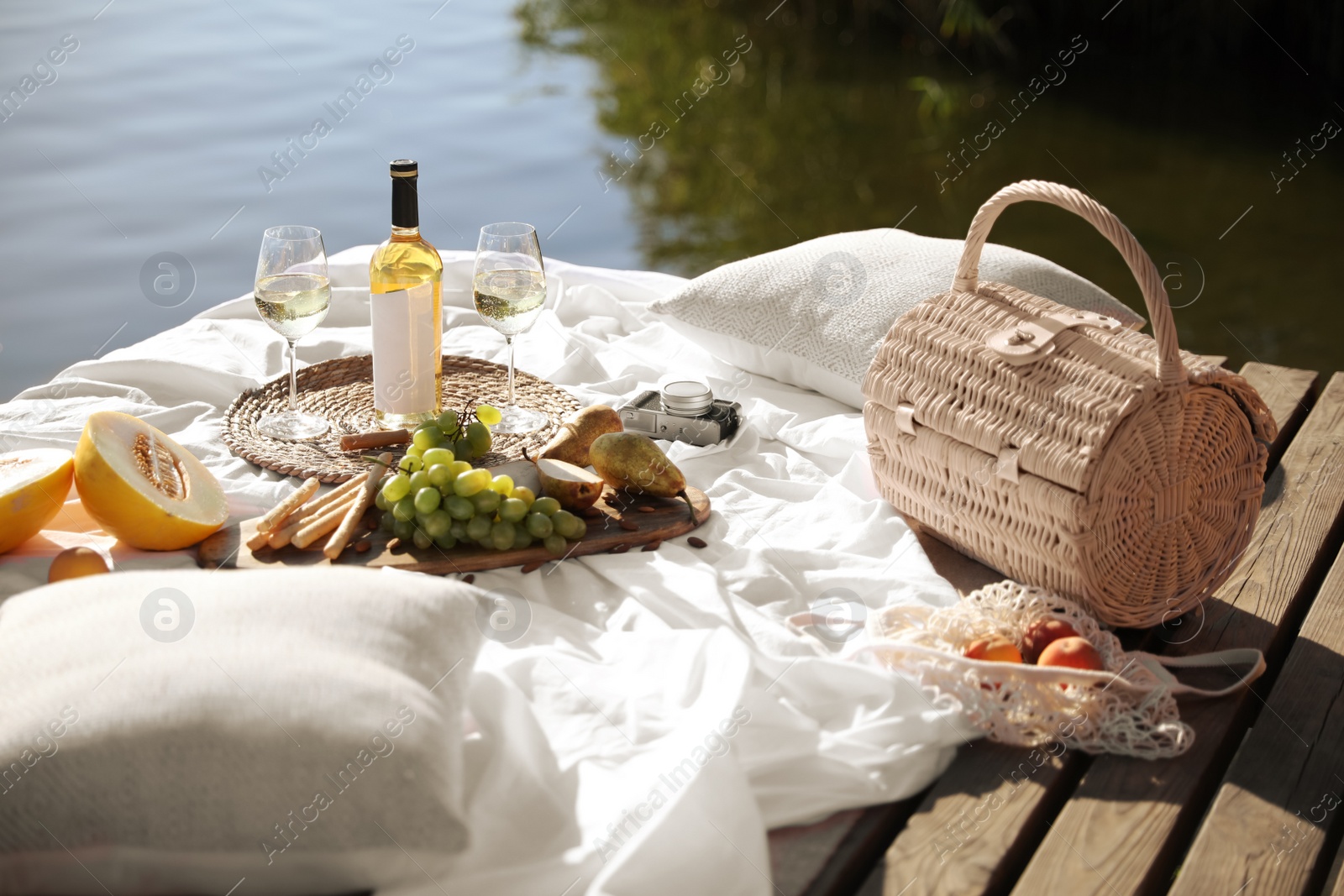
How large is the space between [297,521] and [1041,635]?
808 mm

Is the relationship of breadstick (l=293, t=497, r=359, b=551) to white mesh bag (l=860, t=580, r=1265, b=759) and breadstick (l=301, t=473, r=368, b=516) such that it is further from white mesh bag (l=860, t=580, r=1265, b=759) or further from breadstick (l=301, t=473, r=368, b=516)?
white mesh bag (l=860, t=580, r=1265, b=759)

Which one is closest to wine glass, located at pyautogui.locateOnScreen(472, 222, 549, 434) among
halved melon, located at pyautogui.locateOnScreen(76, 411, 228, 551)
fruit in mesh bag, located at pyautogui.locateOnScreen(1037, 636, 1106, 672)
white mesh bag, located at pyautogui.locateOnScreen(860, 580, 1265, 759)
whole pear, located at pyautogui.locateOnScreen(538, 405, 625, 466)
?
whole pear, located at pyautogui.locateOnScreen(538, 405, 625, 466)

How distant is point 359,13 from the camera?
7.41m

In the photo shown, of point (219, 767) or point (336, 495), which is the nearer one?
point (219, 767)

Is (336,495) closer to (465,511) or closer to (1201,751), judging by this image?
(465,511)

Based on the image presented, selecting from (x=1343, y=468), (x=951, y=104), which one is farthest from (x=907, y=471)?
(x=951, y=104)

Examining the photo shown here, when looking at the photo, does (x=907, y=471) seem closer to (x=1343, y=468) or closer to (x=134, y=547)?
(x=1343, y=468)

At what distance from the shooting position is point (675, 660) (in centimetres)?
112

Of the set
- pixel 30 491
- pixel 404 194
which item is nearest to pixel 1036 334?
pixel 404 194

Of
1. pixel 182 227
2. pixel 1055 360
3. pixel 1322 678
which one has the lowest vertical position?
pixel 182 227

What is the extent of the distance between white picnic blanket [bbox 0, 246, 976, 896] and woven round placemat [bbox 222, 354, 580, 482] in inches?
1.6

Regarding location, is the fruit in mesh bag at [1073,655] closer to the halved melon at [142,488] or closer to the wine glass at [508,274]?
the wine glass at [508,274]

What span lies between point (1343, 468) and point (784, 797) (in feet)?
3.86

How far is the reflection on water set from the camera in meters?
4.33
